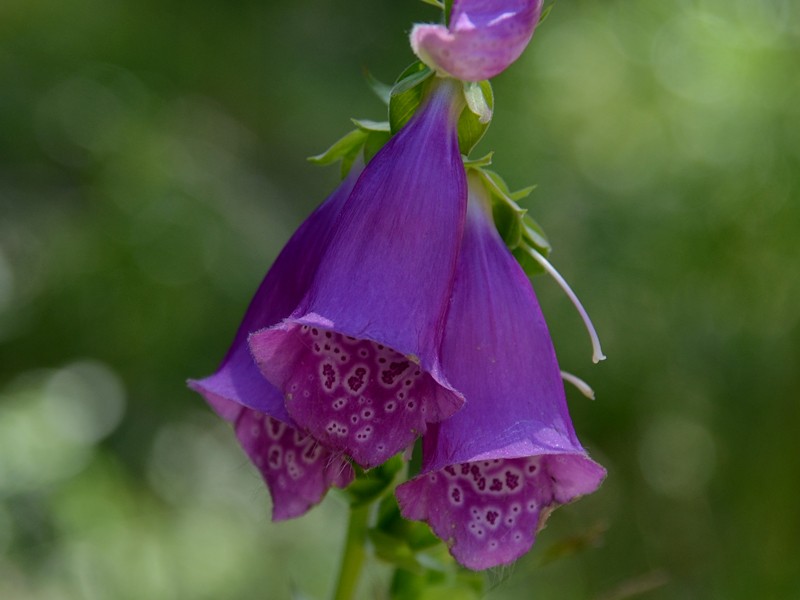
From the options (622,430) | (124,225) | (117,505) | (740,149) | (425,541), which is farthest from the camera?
(124,225)

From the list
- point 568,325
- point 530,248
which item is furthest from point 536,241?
point 568,325

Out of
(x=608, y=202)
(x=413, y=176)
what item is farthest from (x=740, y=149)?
(x=413, y=176)

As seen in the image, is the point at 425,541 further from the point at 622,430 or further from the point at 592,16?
the point at 592,16

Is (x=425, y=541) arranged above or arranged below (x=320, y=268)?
below

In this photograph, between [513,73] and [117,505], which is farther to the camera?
[513,73]

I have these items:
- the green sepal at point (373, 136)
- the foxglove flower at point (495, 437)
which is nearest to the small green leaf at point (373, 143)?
the green sepal at point (373, 136)

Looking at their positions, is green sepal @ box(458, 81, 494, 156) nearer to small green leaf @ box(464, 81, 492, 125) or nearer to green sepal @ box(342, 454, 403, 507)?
small green leaf @ box(464, 81, 492, 125)
